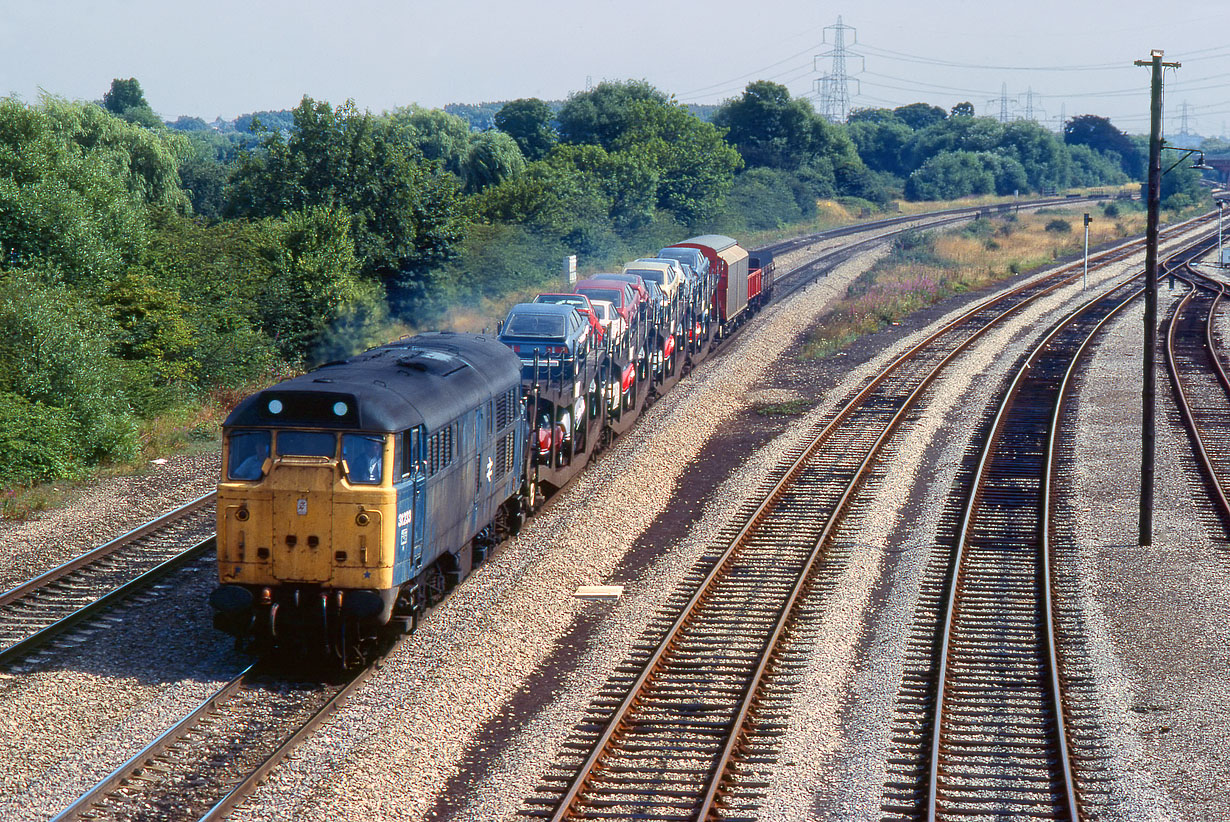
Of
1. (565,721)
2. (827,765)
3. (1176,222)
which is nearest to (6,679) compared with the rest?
(565,721)

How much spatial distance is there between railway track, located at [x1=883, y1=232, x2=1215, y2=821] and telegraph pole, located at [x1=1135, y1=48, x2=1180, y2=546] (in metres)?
1.47

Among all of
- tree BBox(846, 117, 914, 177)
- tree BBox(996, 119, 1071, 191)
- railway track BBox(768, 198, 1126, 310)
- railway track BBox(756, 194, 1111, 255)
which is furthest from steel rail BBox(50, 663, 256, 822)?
tree BBox(846, 117, 914, 177)

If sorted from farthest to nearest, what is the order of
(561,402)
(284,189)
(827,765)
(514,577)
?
(284,189) → (561,402) → (514,577) → (827,765)

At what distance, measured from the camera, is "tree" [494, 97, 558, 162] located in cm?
8188

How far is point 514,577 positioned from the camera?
16031mm

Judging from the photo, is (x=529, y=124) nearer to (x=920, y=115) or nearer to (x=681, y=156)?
(x=681, y=156)

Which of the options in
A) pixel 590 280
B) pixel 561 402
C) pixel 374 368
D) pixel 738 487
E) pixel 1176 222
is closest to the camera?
pixel 374 368

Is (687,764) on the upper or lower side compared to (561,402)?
lower

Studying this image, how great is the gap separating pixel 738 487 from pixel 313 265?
52.0ft

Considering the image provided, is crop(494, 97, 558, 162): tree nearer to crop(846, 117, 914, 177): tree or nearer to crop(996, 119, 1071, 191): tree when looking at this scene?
crop(846, 117, 914, 177): tree

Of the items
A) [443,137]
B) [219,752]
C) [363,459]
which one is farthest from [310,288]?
[443,137]

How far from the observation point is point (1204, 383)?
3011 cm

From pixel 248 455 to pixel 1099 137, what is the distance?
163536 millimetres

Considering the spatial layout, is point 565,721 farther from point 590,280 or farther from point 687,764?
point 590,280
